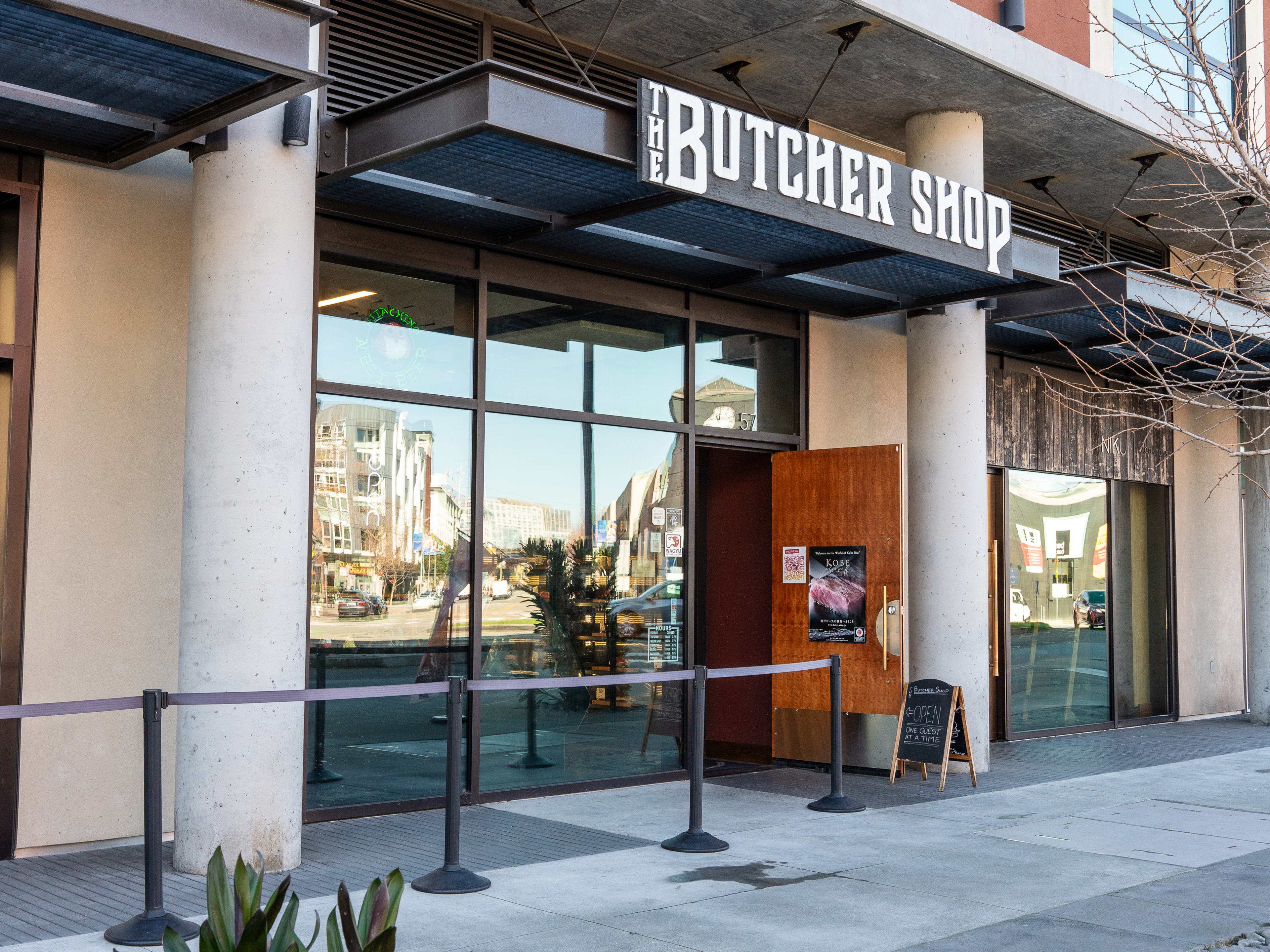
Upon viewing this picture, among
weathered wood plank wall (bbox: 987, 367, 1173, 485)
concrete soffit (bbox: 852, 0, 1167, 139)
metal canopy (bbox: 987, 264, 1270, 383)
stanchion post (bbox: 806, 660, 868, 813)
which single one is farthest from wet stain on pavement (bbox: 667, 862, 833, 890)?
weathered wood plank wall (bbox: 987, 367, 1173, 485)

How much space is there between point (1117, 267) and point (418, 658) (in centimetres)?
642

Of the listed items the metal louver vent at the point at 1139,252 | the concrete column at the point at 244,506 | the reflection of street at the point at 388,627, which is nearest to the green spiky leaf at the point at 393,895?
the concrete column at the point at 244,506

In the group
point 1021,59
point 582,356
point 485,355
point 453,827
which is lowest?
point 453,827

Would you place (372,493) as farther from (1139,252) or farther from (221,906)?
(1139,252)

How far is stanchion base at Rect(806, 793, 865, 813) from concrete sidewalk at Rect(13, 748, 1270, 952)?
0.47ft

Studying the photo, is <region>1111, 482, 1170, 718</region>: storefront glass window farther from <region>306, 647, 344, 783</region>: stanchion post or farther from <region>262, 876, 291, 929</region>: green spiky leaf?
<region>262, 876, 291, 929</region>: green spiky leaf

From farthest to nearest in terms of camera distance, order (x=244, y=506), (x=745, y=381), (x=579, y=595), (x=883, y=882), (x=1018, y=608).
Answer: (x=1018, y=608) → (x=745, y=381) → (x=579, y=595) → (x=244, y=506) → (x=883, y=882)

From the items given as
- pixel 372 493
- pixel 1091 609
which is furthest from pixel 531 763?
pixel 1091 609

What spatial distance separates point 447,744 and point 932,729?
4.35 metres

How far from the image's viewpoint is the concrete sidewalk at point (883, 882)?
5.32 meters

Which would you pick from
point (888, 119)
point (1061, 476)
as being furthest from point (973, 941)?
point (1061, 476)

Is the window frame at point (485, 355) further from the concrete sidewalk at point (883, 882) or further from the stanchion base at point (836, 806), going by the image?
the stanchion base at point (836, 806)

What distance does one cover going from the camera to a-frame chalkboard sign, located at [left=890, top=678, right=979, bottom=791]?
9.34 m

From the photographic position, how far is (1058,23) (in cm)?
1038
